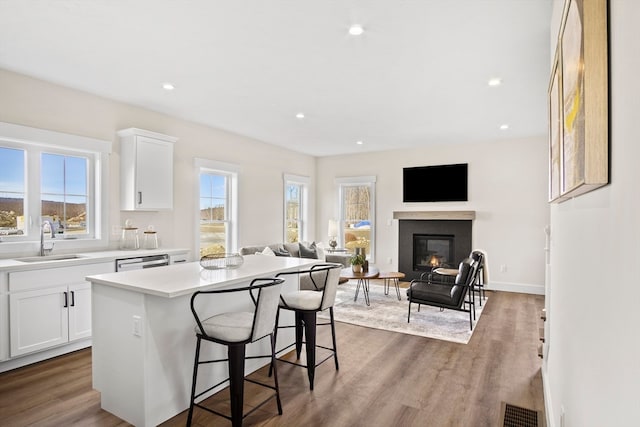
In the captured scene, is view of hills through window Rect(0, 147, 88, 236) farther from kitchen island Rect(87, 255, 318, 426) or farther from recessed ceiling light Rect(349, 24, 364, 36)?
recessed ceiling light Rect(349, 24, 364, 36)

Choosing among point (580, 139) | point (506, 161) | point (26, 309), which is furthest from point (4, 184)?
point (506, 161)

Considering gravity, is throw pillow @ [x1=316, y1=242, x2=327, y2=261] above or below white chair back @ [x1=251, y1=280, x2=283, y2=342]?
below

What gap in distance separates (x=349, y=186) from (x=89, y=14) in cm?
600

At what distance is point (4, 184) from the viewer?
363 centimetres

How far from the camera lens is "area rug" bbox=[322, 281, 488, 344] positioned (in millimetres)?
4168

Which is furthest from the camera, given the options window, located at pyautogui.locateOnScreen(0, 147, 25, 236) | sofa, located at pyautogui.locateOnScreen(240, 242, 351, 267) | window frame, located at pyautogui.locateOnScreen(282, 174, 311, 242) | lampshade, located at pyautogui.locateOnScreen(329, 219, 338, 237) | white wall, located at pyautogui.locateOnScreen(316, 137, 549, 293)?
window frame, located at pyautogui.locateOnScreen(282, 174, 311, 242)

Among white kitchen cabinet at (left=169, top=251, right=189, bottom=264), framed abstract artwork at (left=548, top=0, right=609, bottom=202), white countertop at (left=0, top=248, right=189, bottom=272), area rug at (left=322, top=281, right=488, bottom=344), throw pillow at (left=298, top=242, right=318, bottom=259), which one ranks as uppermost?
framed abstract artwork at (left=548, top=0, right=609, bottom=202)

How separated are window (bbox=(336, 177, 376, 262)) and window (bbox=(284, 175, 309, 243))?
81cm

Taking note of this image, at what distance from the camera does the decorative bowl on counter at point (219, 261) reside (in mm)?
2867

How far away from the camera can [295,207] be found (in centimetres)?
784

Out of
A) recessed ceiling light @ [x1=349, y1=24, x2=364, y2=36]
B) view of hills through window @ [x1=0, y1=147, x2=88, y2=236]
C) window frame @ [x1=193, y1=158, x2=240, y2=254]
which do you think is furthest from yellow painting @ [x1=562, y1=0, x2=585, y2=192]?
window frame @ [x1=193, y1=158, x2=240, y2=254]

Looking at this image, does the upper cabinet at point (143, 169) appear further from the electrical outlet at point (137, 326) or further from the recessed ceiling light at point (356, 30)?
the recessed ceiling light at point (356, 30)

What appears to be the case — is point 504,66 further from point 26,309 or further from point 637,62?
point 26,309

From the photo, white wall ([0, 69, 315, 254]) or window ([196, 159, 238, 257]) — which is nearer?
white wall ([0, 69, 315, 254])
